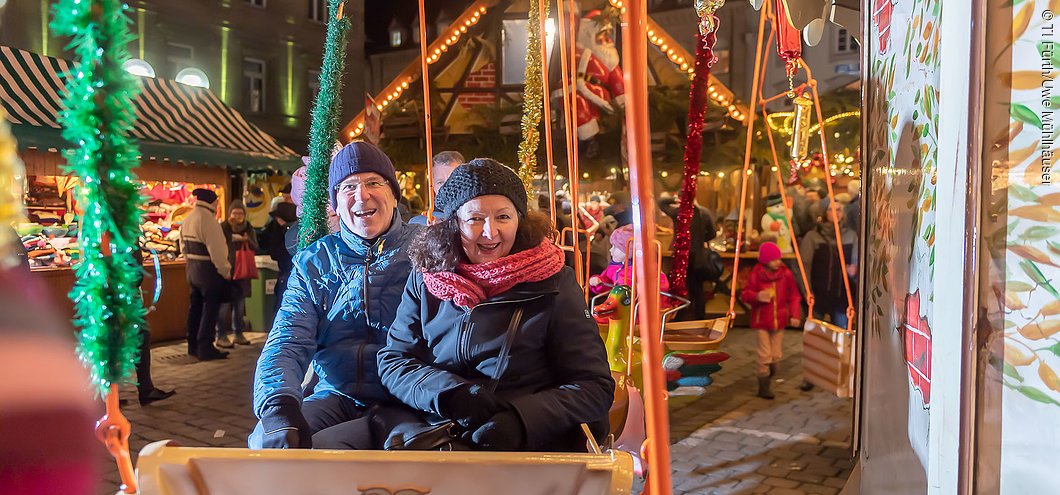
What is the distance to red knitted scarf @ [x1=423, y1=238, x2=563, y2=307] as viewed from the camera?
1.83 meters

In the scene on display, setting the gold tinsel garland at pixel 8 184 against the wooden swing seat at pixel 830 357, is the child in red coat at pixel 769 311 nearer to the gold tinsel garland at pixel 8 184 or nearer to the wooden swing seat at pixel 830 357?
the wooden swing seat at pixel 830 357

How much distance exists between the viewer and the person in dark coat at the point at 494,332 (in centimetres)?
171

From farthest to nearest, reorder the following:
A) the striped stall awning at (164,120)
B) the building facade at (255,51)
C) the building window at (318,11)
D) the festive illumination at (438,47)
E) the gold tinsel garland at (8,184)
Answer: the building window at (318,11), the festive illumination at (438,47), the building facade at (255,51), the striped stall awning at (164,120), the gold tinsel garland at (8,184)

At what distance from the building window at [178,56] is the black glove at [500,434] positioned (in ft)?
25.5

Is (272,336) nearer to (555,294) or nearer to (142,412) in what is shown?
(555,294)

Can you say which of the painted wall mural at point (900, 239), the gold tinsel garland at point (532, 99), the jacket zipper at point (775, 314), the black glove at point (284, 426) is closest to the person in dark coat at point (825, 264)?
the jacket zipper at point (775, 314)

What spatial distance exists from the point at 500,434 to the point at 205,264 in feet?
17.7

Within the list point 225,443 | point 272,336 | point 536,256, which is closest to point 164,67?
point 225,443

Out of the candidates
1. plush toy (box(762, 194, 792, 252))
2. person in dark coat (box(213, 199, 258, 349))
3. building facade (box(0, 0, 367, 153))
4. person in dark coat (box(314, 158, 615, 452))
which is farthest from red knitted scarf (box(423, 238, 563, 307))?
plush toy (box(762, 194, 792, 252))

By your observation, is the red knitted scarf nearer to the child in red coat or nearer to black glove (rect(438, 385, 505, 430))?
black glove (rect(438, 385, 505, 430))

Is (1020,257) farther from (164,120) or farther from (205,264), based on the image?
(164,120)

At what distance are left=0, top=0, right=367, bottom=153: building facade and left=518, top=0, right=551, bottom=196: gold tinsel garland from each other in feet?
16.8

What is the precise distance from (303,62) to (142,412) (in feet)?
16.7

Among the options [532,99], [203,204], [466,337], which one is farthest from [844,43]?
[466,337]
